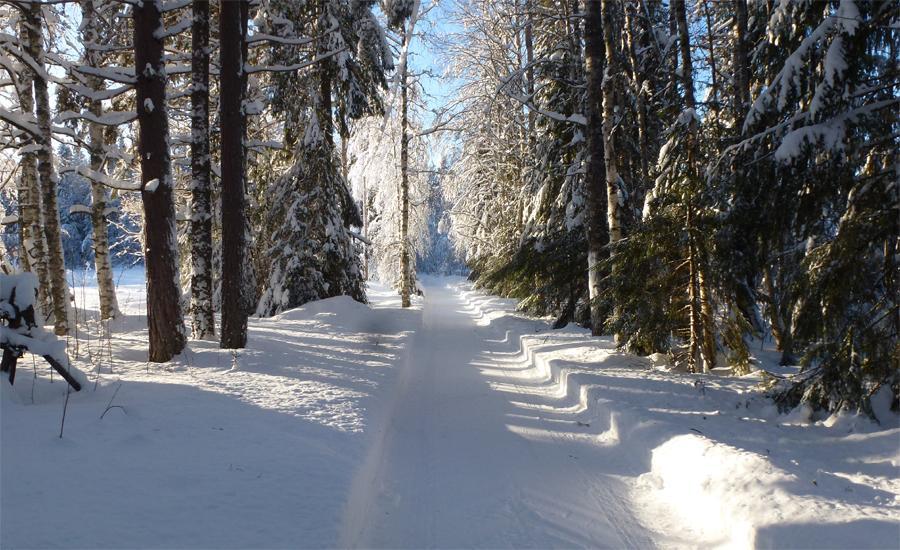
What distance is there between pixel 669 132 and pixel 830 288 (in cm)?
358

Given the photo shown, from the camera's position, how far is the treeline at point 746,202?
4793 mm

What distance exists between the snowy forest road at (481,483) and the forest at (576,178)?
49 centimetres

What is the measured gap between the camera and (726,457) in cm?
412

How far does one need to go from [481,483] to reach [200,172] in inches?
299

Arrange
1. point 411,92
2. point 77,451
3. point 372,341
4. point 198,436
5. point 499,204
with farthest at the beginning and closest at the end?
point 499,204 < point 411,92 < point 372,341 < point 198,436 < point 77,451

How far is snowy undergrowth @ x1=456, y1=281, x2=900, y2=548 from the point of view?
10.6 feet

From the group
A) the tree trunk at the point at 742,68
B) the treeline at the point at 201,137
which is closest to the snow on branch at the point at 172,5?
the treeline at the point at 201,137

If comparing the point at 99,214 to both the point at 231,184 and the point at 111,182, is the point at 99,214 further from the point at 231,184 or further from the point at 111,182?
the point at 231,184

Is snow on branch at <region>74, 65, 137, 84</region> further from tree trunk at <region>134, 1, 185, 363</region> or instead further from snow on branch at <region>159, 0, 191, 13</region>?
snow on branch at <region>159, 0, 191, 13</region>

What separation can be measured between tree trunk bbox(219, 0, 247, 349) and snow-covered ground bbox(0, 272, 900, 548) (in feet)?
3.96

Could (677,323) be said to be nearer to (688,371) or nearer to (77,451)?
(688,371)

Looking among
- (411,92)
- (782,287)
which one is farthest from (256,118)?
(782,287)

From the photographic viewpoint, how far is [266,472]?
3650 millimetres

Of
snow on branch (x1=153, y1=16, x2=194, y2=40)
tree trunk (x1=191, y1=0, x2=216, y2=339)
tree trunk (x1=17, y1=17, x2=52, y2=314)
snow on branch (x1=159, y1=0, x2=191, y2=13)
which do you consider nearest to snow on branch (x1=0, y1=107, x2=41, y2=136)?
tree trunk (x1=17, y1=17, x2=52, y2=314)
